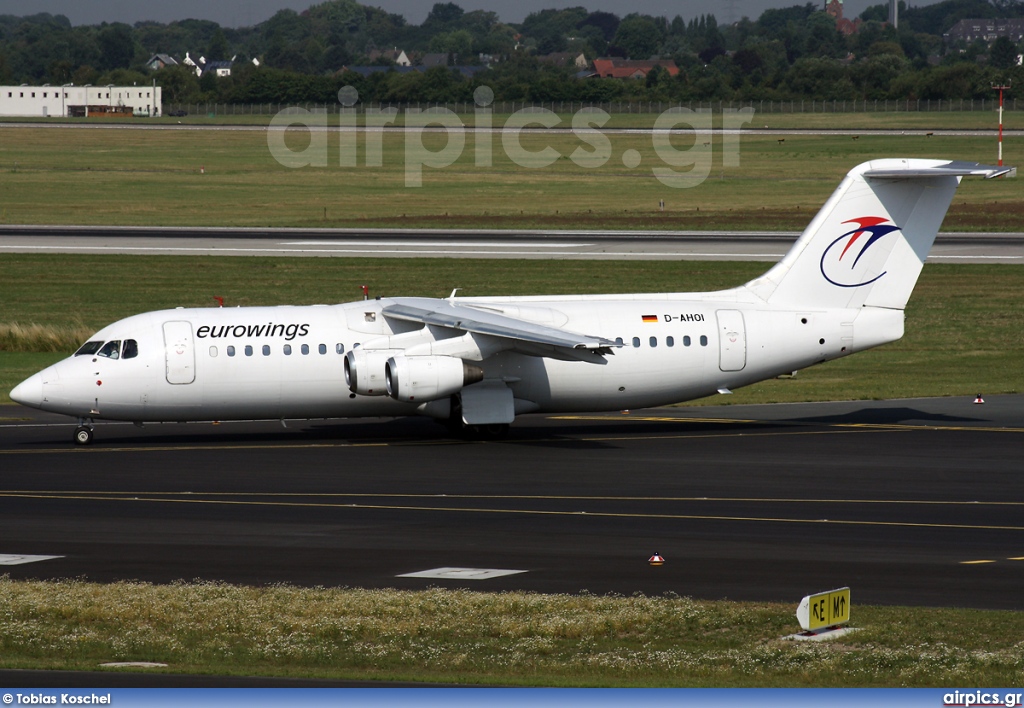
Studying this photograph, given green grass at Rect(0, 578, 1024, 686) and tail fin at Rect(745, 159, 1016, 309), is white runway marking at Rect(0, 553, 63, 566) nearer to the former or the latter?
green grass at Rect(0, 578, 1024, 686)

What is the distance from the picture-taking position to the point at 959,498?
2553 cm

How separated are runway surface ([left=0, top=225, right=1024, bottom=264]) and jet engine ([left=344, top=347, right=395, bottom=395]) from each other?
33.3 m

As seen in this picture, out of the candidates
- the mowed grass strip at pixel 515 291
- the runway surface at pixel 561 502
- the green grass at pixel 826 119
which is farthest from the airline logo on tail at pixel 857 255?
the green grass at pixel 826 119

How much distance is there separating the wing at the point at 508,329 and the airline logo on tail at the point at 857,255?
21.4 feet

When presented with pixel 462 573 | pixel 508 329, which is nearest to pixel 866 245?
pixel 508 329

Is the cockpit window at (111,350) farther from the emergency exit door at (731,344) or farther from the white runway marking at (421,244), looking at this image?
the white runway marking at (421,244)

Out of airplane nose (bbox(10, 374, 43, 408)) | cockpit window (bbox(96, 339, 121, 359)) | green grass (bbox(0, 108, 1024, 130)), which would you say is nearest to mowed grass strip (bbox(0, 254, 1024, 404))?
airplane nose (bbox(10, 374, 43, 408))

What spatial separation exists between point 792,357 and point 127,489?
53.4 ft

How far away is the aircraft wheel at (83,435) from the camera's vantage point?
32625mm

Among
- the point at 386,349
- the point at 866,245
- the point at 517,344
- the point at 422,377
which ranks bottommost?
the point at 422,377

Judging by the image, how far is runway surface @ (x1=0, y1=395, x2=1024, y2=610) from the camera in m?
19.9

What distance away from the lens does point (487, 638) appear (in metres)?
16.3

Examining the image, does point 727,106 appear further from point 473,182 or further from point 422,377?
point 422,377

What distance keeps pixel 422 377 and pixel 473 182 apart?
8274 cm
